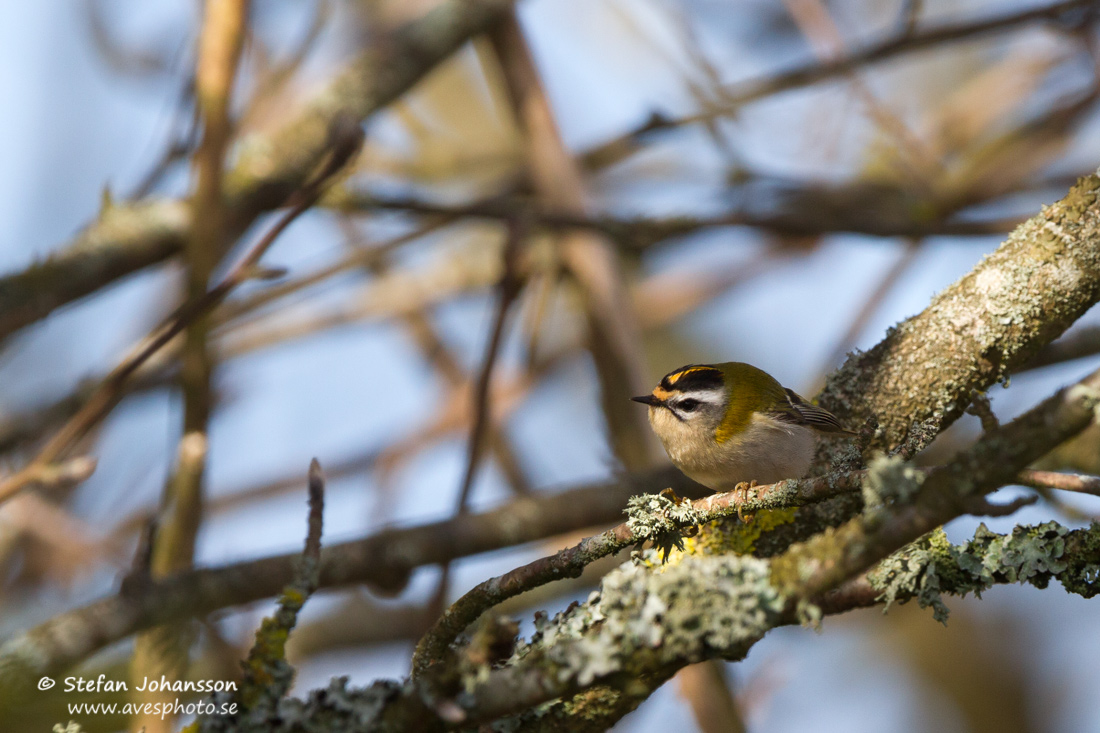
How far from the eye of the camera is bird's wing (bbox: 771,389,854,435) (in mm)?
2314

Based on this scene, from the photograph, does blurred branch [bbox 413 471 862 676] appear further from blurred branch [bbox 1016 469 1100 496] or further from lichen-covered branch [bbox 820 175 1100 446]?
lichen-covered branch [bbox 820 175 1100 446]

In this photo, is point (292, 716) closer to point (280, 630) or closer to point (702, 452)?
point (280, 630)

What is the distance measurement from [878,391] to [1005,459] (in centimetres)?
108

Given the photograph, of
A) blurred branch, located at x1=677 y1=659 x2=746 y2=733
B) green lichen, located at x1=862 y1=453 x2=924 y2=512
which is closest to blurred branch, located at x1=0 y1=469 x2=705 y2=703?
blurred branch, located at x1=677 y1=659 x2=746 y2=733

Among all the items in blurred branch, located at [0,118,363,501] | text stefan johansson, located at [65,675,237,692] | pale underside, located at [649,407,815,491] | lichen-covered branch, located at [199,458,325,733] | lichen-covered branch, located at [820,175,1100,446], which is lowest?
lichen-covered branch, located at [199,458,325,733]

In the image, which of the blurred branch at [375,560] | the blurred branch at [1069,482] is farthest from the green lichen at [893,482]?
the blurred branch at [375,560]

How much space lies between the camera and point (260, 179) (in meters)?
3.71

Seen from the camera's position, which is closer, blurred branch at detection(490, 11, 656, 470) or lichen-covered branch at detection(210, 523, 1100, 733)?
lichen-covered branch at detection(210, 523, 1100, 733)

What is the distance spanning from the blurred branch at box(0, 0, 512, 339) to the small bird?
155 cm

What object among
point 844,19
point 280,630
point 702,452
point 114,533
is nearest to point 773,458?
point 702,452

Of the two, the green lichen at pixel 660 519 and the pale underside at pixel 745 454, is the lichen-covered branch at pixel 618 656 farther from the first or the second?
the pale underside at pixel 745 454

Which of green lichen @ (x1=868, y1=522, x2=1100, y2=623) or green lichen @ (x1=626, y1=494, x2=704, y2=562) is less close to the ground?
green lichen @ (x1=626, y1=494, x2=704, y2=562)

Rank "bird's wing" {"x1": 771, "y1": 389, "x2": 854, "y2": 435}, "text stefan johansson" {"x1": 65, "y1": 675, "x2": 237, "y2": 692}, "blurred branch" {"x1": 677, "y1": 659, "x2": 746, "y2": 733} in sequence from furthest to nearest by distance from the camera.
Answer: "blurred branch" {"x1": 677, "y1": 659, "x2": 746, "y2": 733}
"bird's wing" {"x1": 771, "y1": 389, "x2": 854, "y2": 435}
"text stefan johansson" {"x1": 65, "y1": 675, "x2": 237, "y2": 692}

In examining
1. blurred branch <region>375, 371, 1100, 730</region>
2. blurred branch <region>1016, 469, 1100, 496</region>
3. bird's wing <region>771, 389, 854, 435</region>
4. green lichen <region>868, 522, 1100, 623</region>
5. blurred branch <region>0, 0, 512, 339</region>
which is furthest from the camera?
blurred branch <region>0, 0, 512, 339</region>
